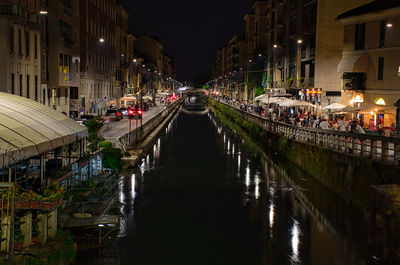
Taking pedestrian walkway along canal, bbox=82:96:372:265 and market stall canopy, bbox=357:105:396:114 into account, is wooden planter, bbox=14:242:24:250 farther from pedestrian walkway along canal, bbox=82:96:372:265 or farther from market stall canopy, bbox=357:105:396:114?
market stall canopy, bbox=357:105:396:114

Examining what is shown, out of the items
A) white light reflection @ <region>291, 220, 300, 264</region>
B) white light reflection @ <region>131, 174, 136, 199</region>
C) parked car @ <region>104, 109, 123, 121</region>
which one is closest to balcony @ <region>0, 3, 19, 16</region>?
white light reflection @ <region>131, 174, 136, 199</region>

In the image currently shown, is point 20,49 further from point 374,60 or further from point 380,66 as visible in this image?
point 380,66

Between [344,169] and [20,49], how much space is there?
77.8ft

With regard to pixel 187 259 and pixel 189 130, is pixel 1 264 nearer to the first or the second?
pixel 187 259

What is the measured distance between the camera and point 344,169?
2244cm

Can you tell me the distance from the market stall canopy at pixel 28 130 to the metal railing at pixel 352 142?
36.4 ft

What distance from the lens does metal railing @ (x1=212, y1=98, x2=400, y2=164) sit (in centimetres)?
1884

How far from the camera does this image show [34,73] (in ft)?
125

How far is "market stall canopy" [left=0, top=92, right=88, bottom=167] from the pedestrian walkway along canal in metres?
4.17

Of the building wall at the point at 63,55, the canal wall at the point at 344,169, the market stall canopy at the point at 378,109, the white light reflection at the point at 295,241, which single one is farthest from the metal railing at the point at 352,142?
the building wall at the point at 63,55

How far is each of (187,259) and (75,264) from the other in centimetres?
367

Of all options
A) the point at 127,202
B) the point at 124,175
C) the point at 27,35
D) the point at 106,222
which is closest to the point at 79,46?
the point at 27,35

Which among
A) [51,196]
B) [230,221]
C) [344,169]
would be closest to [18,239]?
[51,196]

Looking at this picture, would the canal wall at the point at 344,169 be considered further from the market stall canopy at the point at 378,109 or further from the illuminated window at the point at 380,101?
the illuminated window at the point at 380,101
